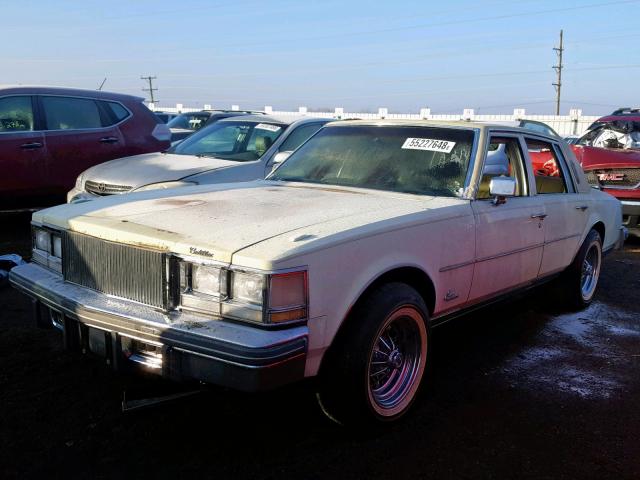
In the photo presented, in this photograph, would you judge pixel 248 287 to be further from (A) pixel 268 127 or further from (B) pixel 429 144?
(A) pixel 268 127

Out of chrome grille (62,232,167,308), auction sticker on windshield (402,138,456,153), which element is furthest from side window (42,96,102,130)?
auction sticker on windshield (402,138,456,153)

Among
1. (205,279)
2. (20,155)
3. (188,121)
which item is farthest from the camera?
(188,121)

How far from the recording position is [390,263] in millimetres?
3023

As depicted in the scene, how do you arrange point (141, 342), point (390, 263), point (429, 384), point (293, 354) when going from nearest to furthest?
point (293, 354)
point (141, 342)
point (390, 263)
point (429, 384)

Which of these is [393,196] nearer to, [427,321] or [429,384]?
[427,321]

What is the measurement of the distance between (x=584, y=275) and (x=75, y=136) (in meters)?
6.07

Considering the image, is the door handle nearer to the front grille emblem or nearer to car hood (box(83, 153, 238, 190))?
car hood (box(83, 153, 238, 190))

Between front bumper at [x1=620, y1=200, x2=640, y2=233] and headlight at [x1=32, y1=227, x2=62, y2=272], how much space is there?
7.31m

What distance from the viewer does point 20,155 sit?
23.4 ft

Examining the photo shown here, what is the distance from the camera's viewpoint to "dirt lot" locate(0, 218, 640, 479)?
9.07ft

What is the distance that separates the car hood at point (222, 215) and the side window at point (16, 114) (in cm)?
427

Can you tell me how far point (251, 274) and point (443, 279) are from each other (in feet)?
4.36

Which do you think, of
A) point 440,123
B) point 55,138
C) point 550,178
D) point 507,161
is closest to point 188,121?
point 55,138

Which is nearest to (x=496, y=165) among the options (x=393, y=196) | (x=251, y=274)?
(x=393, y=196)
